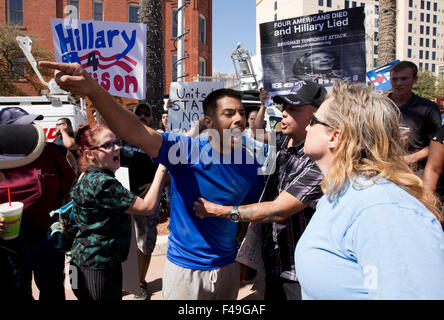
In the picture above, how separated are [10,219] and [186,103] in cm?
347

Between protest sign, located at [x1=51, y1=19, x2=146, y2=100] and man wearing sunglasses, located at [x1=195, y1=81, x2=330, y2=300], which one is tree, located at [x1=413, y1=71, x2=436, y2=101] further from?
man wearing sunglasses, located at [x1=195, y1=81, x2=330, y2=300]

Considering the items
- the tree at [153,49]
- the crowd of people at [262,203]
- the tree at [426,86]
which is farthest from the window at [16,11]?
the tree at [426,86]

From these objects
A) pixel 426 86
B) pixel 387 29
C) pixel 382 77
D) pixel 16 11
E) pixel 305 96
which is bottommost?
pixel 305 96

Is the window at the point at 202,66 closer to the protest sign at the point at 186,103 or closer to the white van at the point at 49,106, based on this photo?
the white van at the point at 49,106

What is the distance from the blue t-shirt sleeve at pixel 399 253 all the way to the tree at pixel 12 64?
22.9 meters

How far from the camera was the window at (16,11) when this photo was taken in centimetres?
2450

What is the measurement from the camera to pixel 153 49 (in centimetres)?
665

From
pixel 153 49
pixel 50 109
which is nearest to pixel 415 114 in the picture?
pixel 153 49

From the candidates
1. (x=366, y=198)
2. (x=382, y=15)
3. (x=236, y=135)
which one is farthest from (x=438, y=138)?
(x=382, y=15)

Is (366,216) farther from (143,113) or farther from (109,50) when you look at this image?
(143,113)

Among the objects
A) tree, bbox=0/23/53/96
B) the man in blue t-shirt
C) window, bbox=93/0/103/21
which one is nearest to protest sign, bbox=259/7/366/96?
the man in blue t-shirt

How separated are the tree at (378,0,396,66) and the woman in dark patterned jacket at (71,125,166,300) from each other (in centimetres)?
734

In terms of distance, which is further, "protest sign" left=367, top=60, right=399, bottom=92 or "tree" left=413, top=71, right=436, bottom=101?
"tree" left=413, top=71, right=436, bottom=101

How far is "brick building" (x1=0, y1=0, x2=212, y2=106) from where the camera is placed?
24.6m
